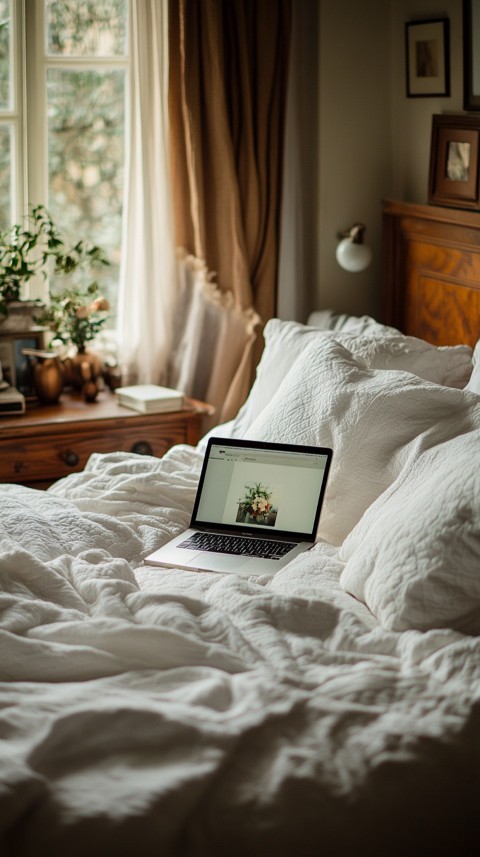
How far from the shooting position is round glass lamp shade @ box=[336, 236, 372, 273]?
2.98 metres

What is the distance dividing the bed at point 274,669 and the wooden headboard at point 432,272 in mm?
730

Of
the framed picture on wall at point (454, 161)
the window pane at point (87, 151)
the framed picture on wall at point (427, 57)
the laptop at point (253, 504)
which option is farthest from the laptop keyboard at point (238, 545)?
the window pane at point (87, 151)

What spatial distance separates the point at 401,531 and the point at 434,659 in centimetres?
26

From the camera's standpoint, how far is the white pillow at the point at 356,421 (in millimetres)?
1925

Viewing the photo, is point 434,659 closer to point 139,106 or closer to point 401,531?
point 401,531

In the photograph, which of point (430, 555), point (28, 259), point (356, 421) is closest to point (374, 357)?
point (356, 421)

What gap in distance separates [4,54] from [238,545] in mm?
1946

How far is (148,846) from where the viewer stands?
110 centimetres

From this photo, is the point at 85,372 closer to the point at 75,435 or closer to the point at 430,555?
the point at 75,435

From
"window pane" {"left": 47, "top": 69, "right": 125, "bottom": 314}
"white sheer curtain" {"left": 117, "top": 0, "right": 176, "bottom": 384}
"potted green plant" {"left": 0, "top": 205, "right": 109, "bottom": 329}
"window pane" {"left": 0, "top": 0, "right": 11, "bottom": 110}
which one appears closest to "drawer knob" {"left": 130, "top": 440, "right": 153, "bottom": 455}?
"white sheer curtain" {"left": 117, "top": 0, "right": 176, "bottom": 384}

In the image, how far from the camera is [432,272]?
9.41 feet

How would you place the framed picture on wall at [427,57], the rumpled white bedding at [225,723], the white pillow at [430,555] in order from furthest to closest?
the framed picture on wall at [427,57] < the white pillow at [430,555] < the rumpled white bedding at [225,723]

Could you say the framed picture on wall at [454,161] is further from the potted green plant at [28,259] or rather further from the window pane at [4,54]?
the window pane at [4,54]

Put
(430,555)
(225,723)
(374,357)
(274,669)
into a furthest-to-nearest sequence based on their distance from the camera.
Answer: (374,357), (430,555), (274,669), (225,723)
